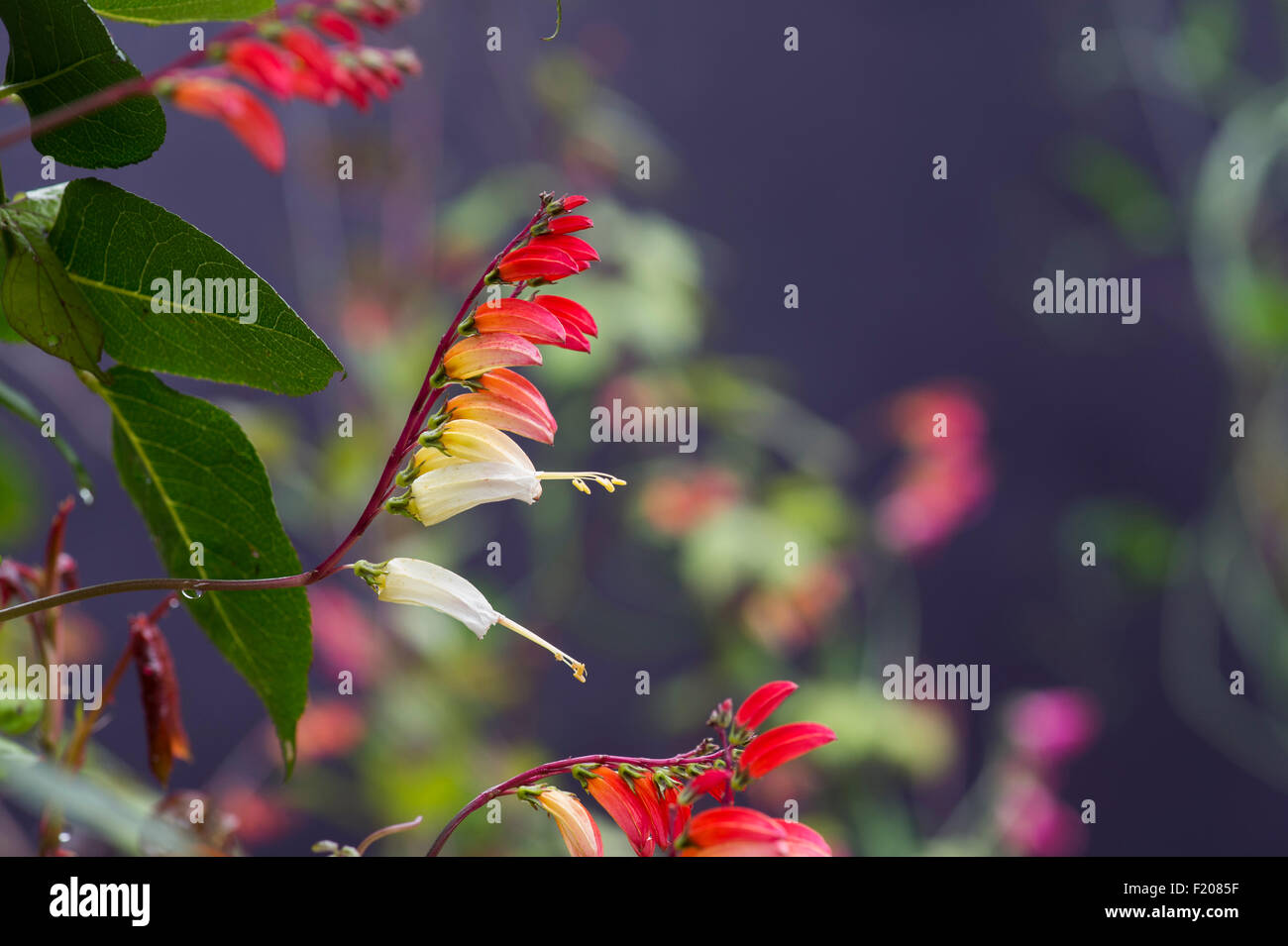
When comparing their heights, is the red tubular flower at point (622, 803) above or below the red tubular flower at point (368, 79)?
below

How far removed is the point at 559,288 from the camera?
107cm

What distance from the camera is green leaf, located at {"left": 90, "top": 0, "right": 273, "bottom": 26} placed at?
0.76ft

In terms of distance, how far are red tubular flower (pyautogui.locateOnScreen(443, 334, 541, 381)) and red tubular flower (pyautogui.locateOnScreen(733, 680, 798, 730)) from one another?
84 mm

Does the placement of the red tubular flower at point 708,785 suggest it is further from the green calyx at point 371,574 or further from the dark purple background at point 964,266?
the dark purple background at point 964,266

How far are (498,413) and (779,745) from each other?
0.30 feet

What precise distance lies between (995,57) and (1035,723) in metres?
1.03

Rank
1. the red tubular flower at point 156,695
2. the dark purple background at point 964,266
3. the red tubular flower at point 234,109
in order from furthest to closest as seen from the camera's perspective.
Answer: the dark purple background at point 964,266 → the red tubular flower at point 156,695 → the red tubular flower at point 234,109

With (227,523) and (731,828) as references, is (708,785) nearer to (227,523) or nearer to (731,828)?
(731,828)

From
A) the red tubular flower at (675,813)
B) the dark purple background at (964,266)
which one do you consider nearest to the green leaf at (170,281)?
the red tubular flower at (675,813)

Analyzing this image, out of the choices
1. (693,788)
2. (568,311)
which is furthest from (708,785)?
(568,311)

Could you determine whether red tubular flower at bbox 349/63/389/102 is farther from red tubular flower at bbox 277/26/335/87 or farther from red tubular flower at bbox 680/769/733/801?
red tubular flower at bbox 680/769/733/801

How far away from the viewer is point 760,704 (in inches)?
9.0

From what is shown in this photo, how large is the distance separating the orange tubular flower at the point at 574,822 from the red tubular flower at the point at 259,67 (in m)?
0.15

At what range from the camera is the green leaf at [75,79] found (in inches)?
8.3
